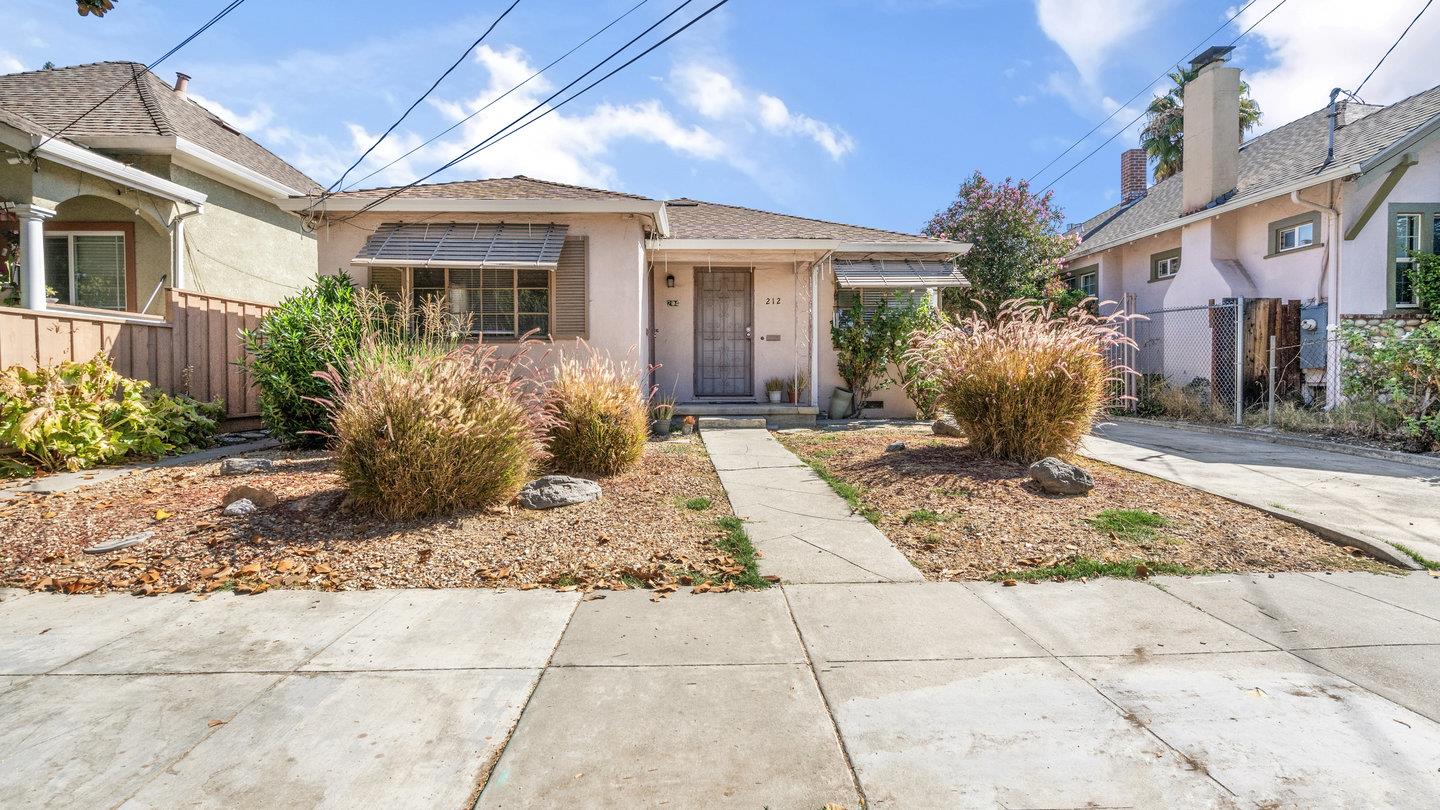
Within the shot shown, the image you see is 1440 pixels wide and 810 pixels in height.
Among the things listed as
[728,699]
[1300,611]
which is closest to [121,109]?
[728,699]

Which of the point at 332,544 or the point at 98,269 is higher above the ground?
the point at 98,269

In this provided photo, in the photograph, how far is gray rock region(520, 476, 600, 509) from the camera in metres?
5.25

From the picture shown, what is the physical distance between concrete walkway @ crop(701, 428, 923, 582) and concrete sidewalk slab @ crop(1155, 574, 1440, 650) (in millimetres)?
1503

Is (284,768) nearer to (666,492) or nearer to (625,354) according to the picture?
(666,492)

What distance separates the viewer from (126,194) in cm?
994

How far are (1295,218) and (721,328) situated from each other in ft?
34.1

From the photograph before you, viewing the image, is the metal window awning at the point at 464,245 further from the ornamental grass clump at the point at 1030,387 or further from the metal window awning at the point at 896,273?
the ornamental grass clump at the point at 1030,387

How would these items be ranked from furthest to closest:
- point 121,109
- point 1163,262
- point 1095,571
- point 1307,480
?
1. point 1163,262
2. point 121,109
3. point 1307,480
4. point 1095,571

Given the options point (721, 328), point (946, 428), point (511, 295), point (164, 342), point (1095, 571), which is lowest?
point (1095, 571)

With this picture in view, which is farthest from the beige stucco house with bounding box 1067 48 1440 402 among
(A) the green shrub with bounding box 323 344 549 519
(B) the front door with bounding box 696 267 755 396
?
(A) the green shrub with bounding box 323 344 549 519

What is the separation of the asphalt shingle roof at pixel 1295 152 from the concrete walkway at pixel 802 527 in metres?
11.4

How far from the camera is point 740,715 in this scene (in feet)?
8.09

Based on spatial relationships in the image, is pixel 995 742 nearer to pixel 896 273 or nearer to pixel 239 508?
pixel 239 508

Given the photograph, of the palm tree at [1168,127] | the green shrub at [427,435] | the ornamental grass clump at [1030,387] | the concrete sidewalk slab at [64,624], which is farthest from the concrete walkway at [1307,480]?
the palm tree at [1168,127]
